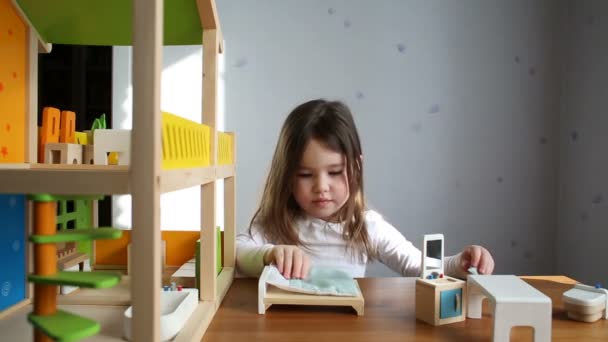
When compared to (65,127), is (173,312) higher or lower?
lower

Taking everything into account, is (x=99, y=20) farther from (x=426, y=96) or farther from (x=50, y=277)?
(x=426, y=96)

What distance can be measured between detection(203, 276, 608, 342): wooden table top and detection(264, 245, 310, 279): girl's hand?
0.08 meters

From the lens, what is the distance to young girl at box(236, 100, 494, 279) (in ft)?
3.73

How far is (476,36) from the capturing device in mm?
1967

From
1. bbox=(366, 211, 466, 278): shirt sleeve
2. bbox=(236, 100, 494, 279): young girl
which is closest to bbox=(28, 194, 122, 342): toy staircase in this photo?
bbox=(236, 100, 494, 279): young girl

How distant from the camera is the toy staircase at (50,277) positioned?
0.37 metres

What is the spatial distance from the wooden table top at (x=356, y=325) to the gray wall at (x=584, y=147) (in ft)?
3.36

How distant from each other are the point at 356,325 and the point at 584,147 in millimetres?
1490

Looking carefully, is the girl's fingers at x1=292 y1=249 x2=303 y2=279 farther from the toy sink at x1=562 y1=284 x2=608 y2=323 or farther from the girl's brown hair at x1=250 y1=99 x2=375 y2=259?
the toy sink at x1=562 y1=284 x2=608 y2=323

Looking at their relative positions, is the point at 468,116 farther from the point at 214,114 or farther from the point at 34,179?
the point at 34,179

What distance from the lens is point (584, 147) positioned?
1.77m

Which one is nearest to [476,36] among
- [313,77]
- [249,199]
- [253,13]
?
[313,77]

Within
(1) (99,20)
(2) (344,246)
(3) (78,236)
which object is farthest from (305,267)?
(1) (99,20)

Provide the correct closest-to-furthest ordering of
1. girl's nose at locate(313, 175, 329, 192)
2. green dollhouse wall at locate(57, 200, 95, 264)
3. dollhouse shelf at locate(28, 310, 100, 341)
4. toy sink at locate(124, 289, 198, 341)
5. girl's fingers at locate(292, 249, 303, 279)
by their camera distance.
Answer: dollhouse shelf at locate(28, 310, 100, 341) → toy sink at locate(124, 289, 198, 341) → girl's fingers at locate(292, 249, 303, 279) → green dollhouse wall at locate(57, 200, 95, 264) → girl's nose at locate(313, 175, 329, 192)
